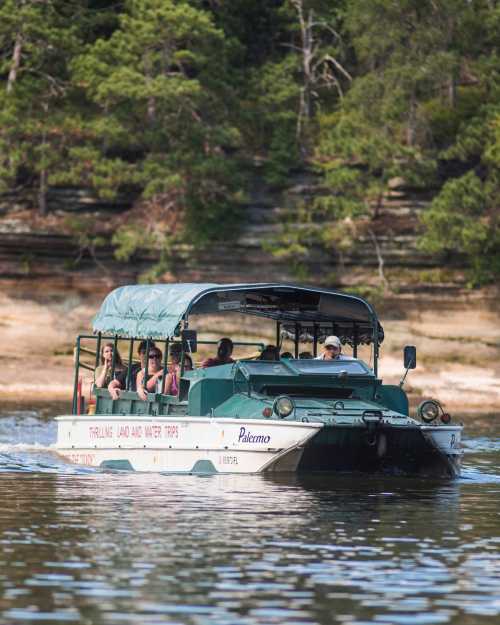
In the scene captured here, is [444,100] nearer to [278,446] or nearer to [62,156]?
[62,156]

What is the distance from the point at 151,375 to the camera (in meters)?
24.3

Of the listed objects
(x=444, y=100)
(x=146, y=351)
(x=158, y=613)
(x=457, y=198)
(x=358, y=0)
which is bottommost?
(x=158, y=613)

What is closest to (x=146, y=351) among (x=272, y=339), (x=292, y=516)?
(x=292, y=516)

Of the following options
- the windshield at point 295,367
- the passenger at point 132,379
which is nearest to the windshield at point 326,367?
the windshield at point 295,367

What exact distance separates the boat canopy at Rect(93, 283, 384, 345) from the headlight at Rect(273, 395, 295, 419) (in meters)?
2.39

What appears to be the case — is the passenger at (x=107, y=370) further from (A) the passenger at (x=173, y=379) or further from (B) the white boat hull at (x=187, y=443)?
(A) the passenger at (x=173, y=379)

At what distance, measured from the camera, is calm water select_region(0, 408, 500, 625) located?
38.5 ft

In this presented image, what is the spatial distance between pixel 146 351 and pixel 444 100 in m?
32.8

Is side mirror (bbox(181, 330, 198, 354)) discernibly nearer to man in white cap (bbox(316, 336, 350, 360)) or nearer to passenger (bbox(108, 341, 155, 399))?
passenger (bbox(108, 341, 155, 399))

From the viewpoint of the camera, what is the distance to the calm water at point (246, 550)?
38.5ft

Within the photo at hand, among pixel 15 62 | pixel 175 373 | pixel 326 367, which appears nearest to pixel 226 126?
pixel 15 62

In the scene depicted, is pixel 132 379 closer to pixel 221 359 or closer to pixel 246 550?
pixel 221 359

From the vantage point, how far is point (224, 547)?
48.3 feet

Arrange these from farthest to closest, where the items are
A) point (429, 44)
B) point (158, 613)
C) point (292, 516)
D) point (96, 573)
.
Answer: point (429, 44), point (292, 516), point (96, 573), point (158, 613)
